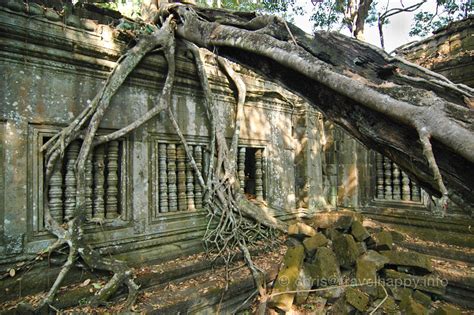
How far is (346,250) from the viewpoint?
11.2ft

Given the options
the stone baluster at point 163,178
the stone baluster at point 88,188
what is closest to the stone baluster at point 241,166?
the stone baluster at point 163,178

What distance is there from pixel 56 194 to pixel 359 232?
3543 mm

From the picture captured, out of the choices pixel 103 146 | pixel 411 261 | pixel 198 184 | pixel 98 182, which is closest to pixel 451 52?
pixel 411 261

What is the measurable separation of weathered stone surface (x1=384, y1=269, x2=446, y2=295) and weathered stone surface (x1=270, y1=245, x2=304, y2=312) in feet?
3.80

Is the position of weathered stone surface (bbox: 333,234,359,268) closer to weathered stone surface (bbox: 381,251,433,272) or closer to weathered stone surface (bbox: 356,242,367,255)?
weathered stone surface (bbox: 356,242,367,255)

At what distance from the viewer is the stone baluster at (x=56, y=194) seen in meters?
2.77

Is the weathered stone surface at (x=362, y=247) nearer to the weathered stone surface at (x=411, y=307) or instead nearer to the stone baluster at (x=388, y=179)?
the weathered stone surface at (x=411, y=307)

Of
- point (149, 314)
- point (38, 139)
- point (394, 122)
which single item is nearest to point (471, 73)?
point (394, 122)

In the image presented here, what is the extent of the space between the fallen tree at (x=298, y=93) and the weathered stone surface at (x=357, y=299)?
0.95 m

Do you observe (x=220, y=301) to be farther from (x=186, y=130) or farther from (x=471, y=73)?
(x=471, y=73)

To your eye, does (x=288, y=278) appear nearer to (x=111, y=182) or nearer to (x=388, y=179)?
(x=111, y=182)

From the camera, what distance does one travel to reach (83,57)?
297cm

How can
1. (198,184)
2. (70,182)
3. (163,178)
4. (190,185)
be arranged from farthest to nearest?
1. (198,184)
2. (190,185)
3. (163,178)
4. (70,182)

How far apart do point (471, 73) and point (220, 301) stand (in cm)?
472
